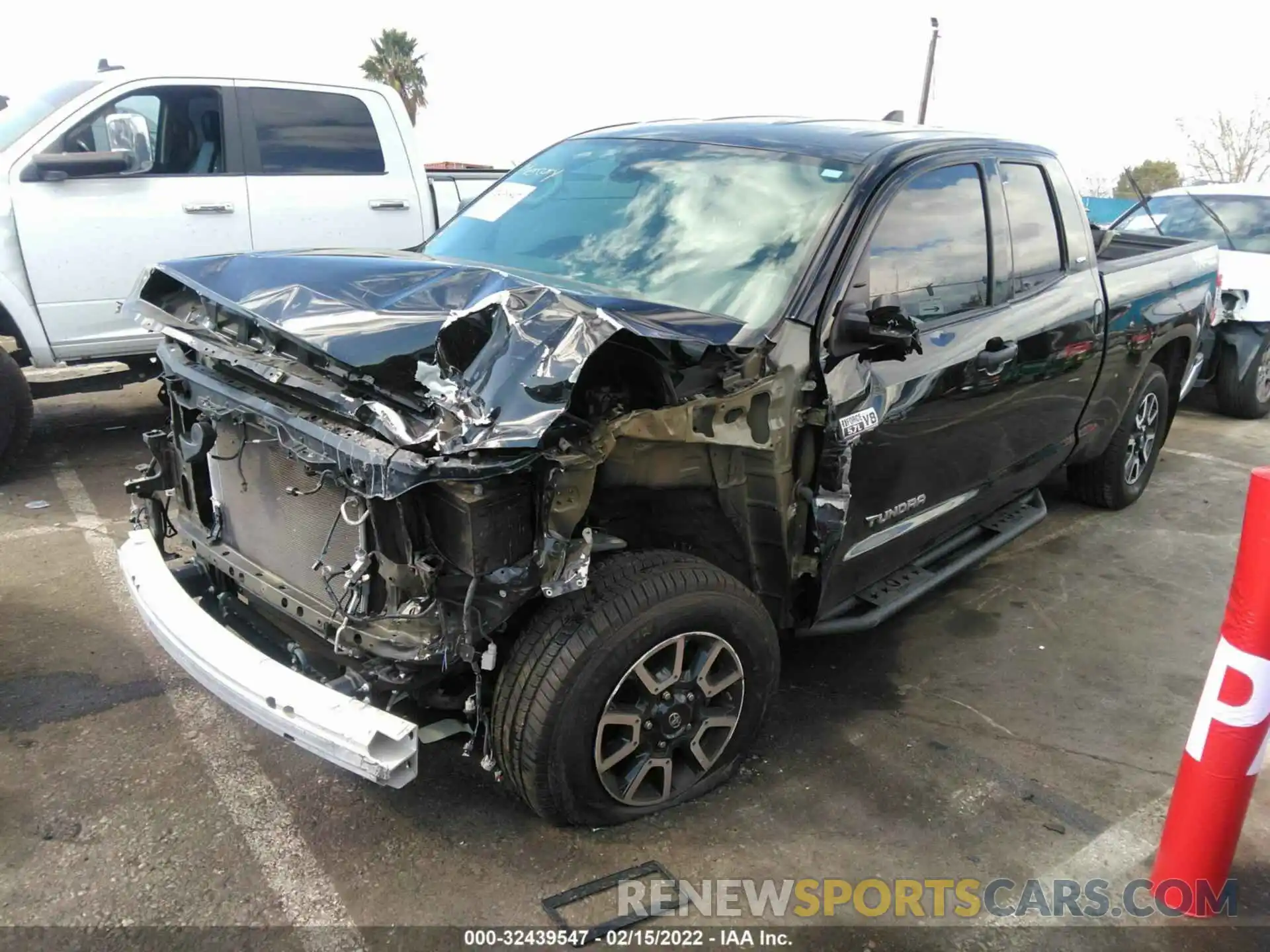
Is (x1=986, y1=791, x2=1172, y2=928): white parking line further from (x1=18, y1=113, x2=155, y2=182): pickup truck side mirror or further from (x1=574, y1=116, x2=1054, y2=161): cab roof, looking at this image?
(x1=18, y1=113, x2=155, y2=182): pickup truck side mirror

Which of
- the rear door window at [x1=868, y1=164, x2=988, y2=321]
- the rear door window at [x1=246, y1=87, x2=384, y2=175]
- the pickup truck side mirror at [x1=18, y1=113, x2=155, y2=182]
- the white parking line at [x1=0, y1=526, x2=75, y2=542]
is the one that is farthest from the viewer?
the rear door window at [x1=246, y1=87, x2=384, y2=175]

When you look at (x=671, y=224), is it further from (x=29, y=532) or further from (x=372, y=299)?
(x=29, y=532)

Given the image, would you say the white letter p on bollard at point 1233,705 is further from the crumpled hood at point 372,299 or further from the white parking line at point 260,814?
the white parking line at point 260,814

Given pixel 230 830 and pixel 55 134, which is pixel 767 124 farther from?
pixel 55 134

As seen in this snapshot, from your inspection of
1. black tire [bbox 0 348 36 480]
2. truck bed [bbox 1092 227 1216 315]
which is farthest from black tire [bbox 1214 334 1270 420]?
black tire [bbox 0 348 36 480]

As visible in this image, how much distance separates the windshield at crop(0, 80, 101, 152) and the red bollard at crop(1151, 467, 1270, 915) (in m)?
6.31

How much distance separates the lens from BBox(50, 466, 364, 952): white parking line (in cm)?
244

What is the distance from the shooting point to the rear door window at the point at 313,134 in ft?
20.3

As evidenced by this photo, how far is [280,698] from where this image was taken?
2354 mm

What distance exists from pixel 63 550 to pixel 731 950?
12.2ft

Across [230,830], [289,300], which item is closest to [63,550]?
[230,830]

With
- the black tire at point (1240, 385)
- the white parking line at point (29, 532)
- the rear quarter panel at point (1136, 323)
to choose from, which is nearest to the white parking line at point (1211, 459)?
the black tire at point (1240, 385)

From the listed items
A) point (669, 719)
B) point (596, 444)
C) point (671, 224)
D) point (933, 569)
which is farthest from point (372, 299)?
point (933, 569)

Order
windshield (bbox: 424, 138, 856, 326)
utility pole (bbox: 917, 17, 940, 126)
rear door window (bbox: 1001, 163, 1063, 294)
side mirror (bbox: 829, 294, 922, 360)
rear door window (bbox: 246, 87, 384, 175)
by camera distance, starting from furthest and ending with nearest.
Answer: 1. utility pole (bbox: 917, 17, 940, 126)
2. rear door window (bbox: 246, 87, 384, 175)
3. rear door window (bbox: 1001, 163, 1063, 294)
4. windshield (bbox: 424, 138, 856, 326)
5. side mirror (bbox: 829, 294, 922, 360)
